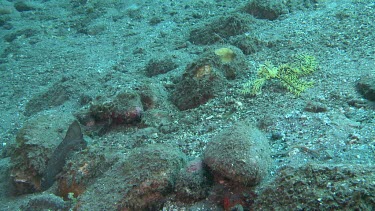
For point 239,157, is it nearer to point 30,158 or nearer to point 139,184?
point 139,184

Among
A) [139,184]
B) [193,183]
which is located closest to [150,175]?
[139,184]

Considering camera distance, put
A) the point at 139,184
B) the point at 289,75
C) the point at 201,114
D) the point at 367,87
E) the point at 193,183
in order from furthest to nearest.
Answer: the point at 289,75 < the point at 201,114 < the point at 367,87 < the point at 139,184 < the point at 193,183

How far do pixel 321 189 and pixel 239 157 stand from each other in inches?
37.0

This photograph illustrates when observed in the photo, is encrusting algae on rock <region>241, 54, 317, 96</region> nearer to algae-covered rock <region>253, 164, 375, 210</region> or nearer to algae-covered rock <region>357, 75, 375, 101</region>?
algae-covered rock <region>357, 75, 375, 101</region>

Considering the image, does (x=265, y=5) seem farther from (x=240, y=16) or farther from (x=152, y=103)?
(x=152, y=103)

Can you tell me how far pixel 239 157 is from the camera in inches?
129

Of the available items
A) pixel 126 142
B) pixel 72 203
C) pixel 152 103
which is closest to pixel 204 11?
pixel 152 103

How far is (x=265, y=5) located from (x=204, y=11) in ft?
8.93

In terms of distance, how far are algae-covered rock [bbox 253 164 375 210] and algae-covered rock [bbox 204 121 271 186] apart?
0.35 m

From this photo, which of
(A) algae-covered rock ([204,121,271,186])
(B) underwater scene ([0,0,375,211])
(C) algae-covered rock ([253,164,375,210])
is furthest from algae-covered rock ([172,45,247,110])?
(C) algae-covered rock ([253,164,375,210])

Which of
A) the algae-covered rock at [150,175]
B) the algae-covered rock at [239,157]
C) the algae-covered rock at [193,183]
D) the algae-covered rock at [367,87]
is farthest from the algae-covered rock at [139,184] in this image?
the algae-covered rock at [367,87]

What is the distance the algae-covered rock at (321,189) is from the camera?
2379mm

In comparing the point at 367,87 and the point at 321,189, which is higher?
the point at 321,189

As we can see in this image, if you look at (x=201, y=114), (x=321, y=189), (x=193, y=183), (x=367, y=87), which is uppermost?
(x=321, y=189)
